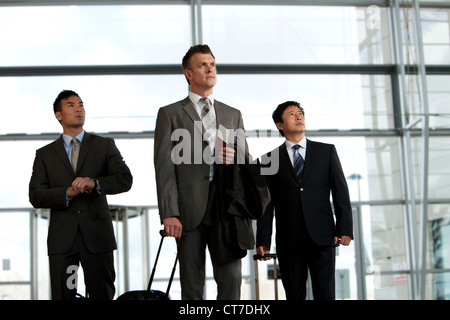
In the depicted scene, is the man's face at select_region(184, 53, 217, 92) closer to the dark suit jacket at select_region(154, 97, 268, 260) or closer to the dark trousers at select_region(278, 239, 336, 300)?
the dark suit jacket at select_region(154, 97, 268, 260)

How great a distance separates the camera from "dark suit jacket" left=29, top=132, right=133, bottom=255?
409 cm

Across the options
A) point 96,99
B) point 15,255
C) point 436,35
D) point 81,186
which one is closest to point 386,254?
point 436,35

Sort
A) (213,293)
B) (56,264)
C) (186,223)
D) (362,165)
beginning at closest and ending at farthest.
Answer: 1. (186,223)
2. (56,264)
3. (213,293)
4. (362,165)

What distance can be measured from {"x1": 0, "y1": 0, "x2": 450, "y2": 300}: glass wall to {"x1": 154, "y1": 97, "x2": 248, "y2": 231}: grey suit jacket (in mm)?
5539

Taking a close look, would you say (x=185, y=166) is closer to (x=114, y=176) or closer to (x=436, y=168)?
(x=114, y=176)

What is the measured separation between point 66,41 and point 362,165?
4284 millimetres

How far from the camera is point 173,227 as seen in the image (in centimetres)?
344

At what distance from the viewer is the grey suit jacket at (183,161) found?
351cm

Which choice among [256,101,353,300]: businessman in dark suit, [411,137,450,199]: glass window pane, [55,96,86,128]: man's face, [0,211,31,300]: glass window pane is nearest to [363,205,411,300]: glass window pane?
[411,137,450,199]: glass window pane

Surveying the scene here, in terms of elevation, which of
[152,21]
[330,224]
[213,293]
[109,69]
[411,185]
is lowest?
[213,293]

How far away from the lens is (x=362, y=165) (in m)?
9.79

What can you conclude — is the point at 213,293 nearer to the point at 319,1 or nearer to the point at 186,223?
the point at 319,1
